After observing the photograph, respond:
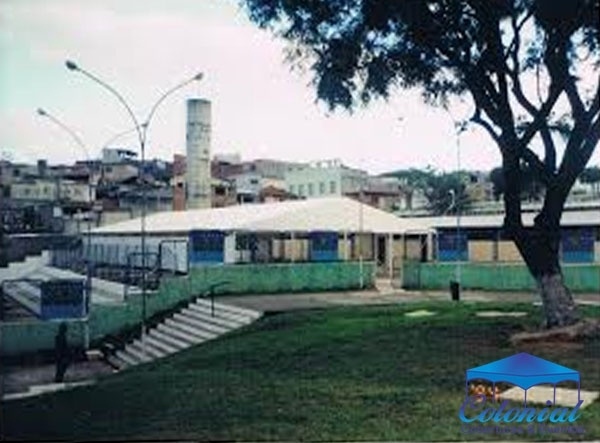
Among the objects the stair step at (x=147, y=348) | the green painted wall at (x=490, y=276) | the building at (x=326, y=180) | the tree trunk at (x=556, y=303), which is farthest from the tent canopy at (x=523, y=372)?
the building at (x=326, y=180)

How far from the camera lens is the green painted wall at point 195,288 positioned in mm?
28516

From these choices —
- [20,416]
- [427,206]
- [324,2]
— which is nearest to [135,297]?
[324,2]

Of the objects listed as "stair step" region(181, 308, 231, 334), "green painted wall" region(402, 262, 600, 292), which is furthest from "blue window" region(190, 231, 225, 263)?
"stair step" region(181, 308, 231, 334)

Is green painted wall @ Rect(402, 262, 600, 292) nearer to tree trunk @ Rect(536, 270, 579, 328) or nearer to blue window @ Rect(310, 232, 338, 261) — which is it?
blue window @ Rect(310, 232, 338, 261)

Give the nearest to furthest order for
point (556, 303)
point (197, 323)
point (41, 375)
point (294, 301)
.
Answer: point (556, 303)
point (41, 375)
point (197, 323)
point (294, 301)

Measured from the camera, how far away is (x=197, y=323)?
27.3m

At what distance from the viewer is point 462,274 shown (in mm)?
36969

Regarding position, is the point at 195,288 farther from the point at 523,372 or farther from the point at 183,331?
the point at 523,372

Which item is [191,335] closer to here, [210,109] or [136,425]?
[136,425]

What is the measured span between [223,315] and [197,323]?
32.2 inches

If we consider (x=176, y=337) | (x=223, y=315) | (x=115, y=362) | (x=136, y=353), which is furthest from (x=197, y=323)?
(x=115, y=362)

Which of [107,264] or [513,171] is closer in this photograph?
[513,171]

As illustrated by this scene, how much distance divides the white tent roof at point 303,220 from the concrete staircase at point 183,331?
8987 mm

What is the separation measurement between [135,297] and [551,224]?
16.7 m
